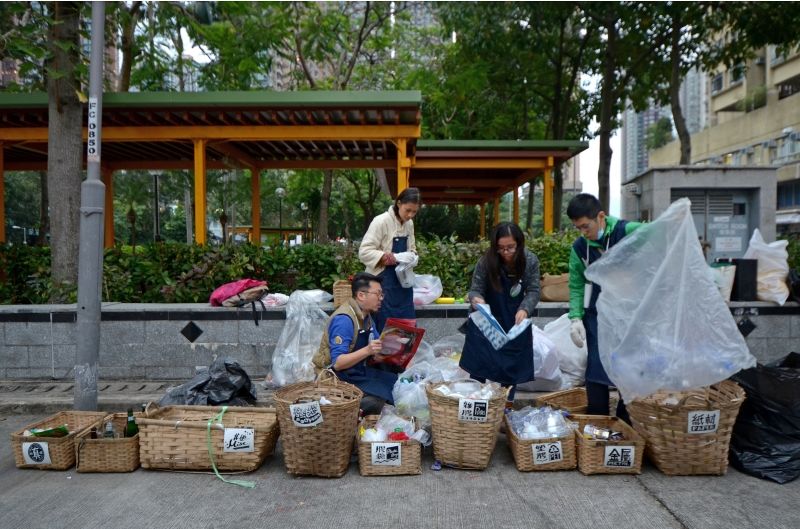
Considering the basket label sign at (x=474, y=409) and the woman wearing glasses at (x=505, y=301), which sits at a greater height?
the woman wearing glasses at (x=505, y=301)

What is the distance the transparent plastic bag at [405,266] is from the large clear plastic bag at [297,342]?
113 centimetres

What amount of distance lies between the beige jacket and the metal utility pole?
2.19m

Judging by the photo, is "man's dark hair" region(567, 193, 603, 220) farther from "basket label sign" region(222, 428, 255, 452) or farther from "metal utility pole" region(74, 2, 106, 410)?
"metal utility pole" region(74, 2, 106, 410)

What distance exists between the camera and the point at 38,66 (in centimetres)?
702

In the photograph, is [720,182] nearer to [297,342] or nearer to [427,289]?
[427,289]

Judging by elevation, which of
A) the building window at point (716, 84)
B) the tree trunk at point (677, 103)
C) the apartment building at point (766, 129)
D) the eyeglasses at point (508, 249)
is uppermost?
the building window at point (716, 84)

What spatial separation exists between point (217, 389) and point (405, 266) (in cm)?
189

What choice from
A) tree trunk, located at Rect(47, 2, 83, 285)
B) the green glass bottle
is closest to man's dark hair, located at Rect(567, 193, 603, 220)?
the green glass bottle

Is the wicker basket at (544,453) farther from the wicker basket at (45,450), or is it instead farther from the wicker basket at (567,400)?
the wicker basket at (45,450)

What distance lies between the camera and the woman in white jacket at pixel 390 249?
5.26 meters

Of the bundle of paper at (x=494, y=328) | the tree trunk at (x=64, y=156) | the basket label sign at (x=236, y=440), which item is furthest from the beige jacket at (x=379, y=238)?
the tree trunk at (x=64, y=156)

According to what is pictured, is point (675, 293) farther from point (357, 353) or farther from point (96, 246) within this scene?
point (96, 246)

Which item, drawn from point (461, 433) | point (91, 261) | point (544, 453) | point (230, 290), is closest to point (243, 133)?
point (230, 290)

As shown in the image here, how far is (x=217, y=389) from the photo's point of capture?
5.02m
